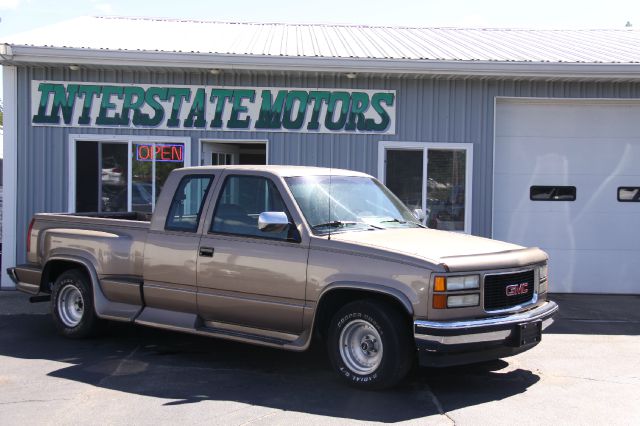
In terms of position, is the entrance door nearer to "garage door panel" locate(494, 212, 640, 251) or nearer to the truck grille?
"garage door panel" locate(494, 212, 640, 251)

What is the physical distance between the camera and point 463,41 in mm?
13242

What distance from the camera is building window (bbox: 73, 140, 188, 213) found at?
11312 mm

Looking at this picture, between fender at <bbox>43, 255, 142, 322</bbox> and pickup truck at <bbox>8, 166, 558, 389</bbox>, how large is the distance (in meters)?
0.02

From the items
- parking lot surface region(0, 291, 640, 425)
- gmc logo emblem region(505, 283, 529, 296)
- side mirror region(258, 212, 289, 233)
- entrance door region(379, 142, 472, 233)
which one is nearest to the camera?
parking lot surface region(0, 291, 640, 425)

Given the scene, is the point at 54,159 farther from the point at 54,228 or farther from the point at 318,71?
the point at 318,71

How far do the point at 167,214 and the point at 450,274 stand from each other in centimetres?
306

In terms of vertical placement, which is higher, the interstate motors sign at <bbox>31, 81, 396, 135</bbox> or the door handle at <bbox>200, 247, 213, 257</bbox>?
the interstate motors sign at <bbox>31, 81, 396, 135</bbox>

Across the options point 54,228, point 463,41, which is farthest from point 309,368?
point 463,41

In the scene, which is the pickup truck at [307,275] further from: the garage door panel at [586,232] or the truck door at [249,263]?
the garage door panel at [586,232]

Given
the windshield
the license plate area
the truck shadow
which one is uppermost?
the windshield

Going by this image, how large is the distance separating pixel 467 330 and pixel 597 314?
510 centimetres

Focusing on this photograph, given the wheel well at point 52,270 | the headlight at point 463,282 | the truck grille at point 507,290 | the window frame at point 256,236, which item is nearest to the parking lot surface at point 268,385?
the wheel well at point 52,270

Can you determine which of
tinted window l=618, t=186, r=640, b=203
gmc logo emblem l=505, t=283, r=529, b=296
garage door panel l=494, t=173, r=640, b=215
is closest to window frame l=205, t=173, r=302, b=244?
gmc logo emblem l=505, t=283, r=529, b=296

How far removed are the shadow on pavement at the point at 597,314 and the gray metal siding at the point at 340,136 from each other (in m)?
1.86
